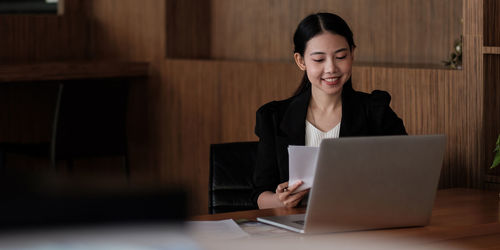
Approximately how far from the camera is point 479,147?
2.67m

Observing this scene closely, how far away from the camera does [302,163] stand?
1.90 meters

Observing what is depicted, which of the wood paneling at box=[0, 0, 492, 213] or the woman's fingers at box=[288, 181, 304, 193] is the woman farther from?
the wood paneling at box=[0, 0, 492, 213]

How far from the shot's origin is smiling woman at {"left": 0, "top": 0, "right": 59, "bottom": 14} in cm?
497

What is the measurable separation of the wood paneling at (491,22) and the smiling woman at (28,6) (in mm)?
3358

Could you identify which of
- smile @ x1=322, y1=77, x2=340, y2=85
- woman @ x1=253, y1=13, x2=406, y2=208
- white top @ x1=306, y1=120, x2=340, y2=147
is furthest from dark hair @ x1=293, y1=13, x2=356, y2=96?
white top @ x1=306, y1=120, x2=340, y2=147

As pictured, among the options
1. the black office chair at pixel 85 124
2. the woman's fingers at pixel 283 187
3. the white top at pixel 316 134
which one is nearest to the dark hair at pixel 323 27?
the white top at pixel 316 134

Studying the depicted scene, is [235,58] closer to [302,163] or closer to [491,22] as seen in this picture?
[491,22]

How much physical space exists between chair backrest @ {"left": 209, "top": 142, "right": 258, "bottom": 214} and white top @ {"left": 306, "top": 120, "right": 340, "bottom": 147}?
14.5 inches

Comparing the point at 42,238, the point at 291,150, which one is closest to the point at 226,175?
the point at 291,150

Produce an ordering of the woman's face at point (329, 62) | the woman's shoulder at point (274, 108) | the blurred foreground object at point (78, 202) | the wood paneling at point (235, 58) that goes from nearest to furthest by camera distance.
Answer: the blurred foreground object at point (78, 202), the woman's face at point (329, 62), the woman's shoulder at point (274, 108), the wood paneling at point (235, 58)

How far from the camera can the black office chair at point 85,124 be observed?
4176 millimetres

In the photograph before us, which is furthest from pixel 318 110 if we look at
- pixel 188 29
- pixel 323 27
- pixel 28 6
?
pixel 28 6

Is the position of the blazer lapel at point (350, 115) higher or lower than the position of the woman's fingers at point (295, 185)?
higher

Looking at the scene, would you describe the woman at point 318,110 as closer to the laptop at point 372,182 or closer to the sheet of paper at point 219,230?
the sheet of paper at point 219,230
